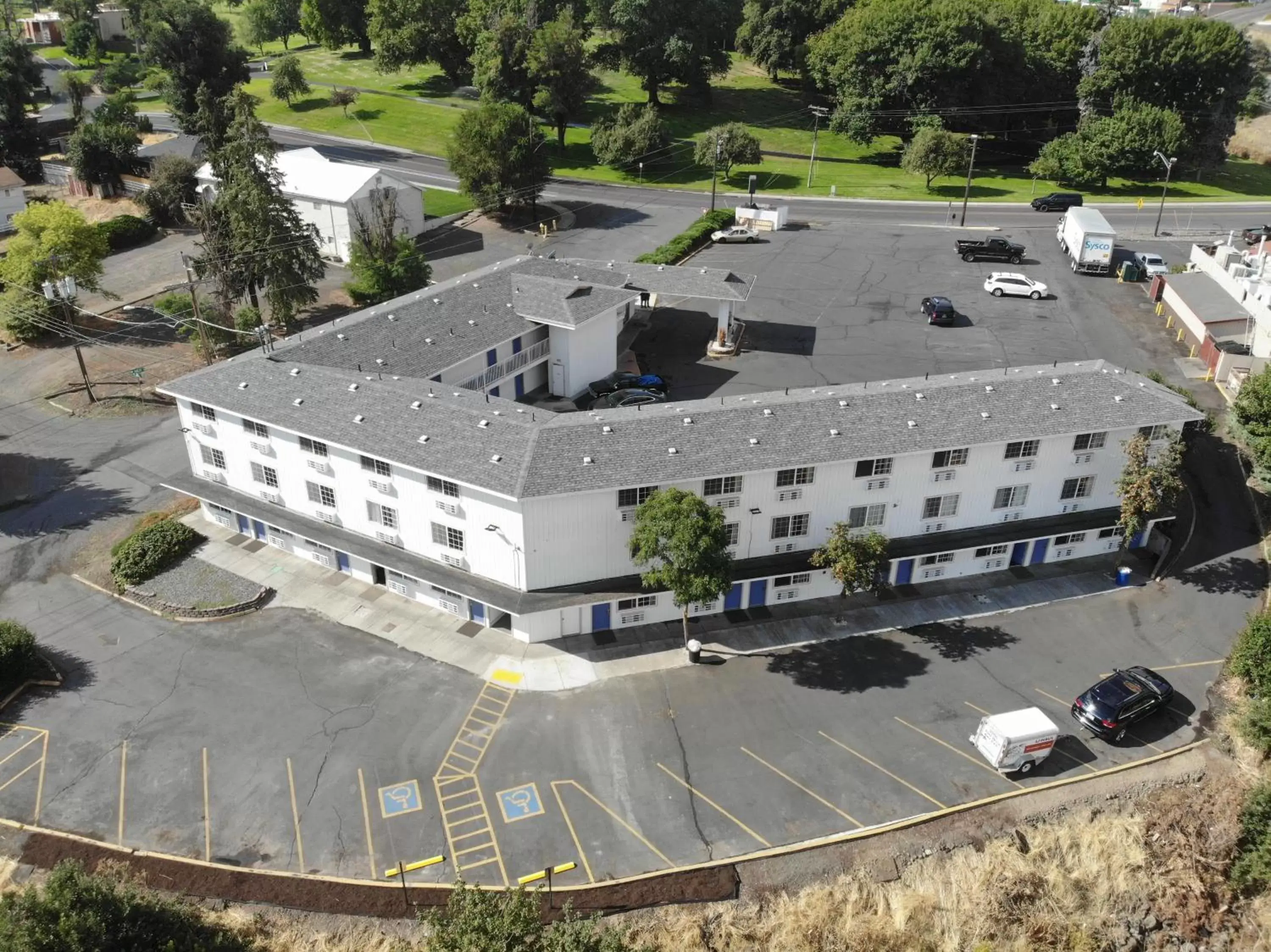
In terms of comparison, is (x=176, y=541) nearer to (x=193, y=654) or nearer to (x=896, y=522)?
(x=193, y=654)

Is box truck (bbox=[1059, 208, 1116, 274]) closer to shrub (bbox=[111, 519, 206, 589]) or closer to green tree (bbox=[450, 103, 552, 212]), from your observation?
green tree (bbox=[450, 103, 552, 212])

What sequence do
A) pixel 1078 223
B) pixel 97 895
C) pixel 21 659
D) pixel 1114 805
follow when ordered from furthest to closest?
1. pixel 1078 223
2. pixel 21 659
3. pixel 1114 805
4. pixel 97 895

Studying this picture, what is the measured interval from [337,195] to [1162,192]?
4068 inches

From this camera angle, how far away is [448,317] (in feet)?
221

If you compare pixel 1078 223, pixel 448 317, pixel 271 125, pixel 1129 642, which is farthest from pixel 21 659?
pixel 271 125

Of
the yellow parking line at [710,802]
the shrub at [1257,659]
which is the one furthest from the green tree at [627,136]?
the yellow parking line at [710,802]

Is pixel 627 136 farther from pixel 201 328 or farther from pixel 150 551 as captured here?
pixel 150 551

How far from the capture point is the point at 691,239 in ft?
336

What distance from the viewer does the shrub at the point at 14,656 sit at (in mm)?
A: 45469

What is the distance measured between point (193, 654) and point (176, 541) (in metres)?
9.53

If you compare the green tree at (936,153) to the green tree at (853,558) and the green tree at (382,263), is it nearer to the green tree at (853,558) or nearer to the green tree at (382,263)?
the green tree at (382,263)

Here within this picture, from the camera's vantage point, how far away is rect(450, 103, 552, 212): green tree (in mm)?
105250

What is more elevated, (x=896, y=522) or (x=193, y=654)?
(x=896, y=522)

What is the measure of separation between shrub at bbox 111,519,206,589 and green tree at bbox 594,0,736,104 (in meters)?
112
